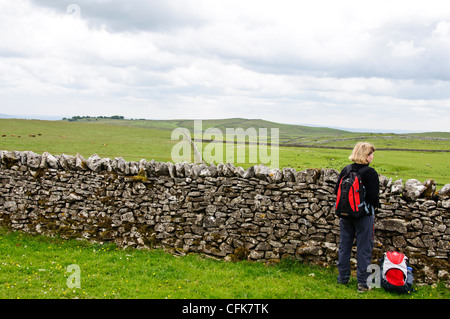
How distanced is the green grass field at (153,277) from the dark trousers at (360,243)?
0.41 m

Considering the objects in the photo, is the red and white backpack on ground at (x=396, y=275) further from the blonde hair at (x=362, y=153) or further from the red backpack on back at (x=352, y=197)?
the blonde hair at (x=362, y=153)

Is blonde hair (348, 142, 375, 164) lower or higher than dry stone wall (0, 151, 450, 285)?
higher

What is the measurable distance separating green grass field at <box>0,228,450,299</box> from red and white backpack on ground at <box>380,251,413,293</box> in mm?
156

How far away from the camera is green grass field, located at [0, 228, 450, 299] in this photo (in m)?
6.57

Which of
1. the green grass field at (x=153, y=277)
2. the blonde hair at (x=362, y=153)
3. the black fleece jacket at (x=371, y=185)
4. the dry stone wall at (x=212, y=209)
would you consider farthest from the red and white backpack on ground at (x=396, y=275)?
the blonde hair at (x=362, y=153)

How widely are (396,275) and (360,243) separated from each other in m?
0.91

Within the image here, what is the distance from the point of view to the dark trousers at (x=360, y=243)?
272 inches

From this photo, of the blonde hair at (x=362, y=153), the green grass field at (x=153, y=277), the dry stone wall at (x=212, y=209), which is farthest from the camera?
the dry stone wall at (x=212, y=209)

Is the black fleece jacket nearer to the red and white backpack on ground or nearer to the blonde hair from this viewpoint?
the blonde hair

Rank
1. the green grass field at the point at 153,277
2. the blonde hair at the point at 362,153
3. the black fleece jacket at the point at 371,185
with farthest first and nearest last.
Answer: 1. the blonde hair at the point at 362,153
2. the black fleece jacket at the point at 371,185
3. the green grass field at the point at 153,277

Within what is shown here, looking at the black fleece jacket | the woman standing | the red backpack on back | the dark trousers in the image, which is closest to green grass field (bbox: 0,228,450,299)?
the dark trousers

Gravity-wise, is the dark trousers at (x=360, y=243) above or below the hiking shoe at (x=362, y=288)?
above

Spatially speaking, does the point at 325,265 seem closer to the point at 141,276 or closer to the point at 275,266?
the point at 275,266

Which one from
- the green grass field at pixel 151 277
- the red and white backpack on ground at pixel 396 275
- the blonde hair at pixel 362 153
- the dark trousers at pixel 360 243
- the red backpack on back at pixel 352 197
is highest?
the blonde hair at pixel 362 153
